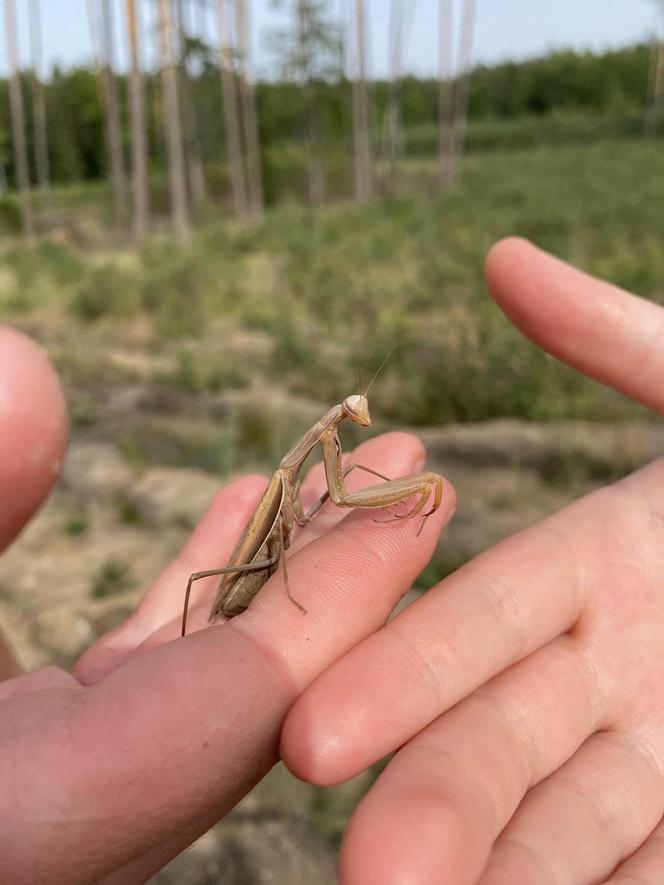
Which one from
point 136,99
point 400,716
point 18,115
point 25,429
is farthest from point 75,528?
point 18,115

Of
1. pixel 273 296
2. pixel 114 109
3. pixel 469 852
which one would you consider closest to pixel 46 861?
pixel 469 852

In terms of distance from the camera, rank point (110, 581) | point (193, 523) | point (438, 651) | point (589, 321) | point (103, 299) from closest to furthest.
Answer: point (438, 651) < point (589, 321) < point (110, 581) < point (193, 523) < point (103, 299)

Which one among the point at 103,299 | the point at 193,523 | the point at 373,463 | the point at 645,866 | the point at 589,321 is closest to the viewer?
the point at 645,866

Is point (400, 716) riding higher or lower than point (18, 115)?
lower

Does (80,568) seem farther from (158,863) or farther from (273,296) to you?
(273,296)

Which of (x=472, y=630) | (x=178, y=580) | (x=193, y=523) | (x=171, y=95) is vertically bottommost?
(x=193, y=523)

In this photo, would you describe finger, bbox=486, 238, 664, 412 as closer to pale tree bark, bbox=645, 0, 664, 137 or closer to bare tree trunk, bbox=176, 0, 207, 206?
bare tree trunk, bbox=176, 0, 207, 206

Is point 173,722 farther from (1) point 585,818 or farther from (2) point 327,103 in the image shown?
(2) point 327,103
